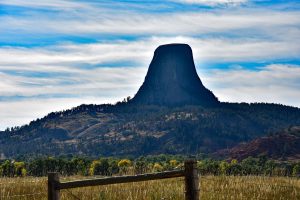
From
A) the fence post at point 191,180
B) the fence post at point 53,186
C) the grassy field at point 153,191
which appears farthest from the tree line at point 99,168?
the fence post at point 53,186

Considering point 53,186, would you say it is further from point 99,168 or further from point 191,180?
point 99,168

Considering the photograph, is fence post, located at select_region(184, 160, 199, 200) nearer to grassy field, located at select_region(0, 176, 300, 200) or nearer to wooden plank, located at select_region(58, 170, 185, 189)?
wooden plank, located at select_region(58, 170, 185, 189)

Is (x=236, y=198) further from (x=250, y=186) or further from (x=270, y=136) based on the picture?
(x=270, y=136)

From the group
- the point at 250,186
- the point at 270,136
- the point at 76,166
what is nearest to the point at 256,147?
the point at 270,136

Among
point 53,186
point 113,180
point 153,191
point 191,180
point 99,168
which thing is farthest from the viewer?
point 99,168

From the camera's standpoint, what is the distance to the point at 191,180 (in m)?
11.1

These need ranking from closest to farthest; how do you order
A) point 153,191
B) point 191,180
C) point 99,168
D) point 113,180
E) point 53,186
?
point 53,186
point 113,180
point 191,180
point 153,191
point 99,168

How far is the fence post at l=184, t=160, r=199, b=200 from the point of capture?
36.4ft

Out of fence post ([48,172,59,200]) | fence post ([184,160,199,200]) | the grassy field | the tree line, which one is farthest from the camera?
the tree line

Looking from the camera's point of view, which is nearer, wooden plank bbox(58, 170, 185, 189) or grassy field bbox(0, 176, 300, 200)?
wooden plank bbox(58, 170, 185, 189)

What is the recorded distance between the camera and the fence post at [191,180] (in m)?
Result: 11.1

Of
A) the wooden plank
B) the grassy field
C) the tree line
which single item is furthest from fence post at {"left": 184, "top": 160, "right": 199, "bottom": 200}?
the tree line

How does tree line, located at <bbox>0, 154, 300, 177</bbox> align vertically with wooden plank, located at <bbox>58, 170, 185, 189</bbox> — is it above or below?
below

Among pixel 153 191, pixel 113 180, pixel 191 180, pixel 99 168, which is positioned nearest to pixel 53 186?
pixel 113 180
